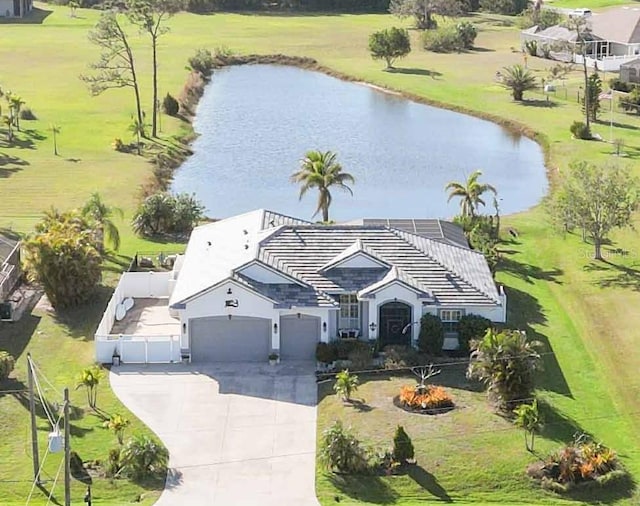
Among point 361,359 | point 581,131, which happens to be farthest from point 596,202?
point 581,131

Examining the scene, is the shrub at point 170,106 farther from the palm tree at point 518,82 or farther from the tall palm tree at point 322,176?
the tall palm tree at point 322,176

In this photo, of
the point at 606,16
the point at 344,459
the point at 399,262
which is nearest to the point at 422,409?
the point at 344,459

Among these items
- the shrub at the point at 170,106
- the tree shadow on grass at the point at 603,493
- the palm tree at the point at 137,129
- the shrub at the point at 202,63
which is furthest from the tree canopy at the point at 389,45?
the tree shadow on grass at the point at 603,493

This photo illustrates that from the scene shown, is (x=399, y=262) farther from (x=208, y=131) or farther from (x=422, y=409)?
(x=208, y=131)

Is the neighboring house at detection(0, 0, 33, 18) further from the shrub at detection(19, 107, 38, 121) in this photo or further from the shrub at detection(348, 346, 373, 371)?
the shrub at detection(348, 346, 373, 371)

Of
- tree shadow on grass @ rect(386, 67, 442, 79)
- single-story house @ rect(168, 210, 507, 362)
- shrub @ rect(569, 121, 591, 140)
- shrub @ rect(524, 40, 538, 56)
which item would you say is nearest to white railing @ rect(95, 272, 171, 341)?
single-story house @ rect(168, 210, 507, 362)

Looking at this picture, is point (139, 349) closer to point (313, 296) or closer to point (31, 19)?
point (313, 296)
